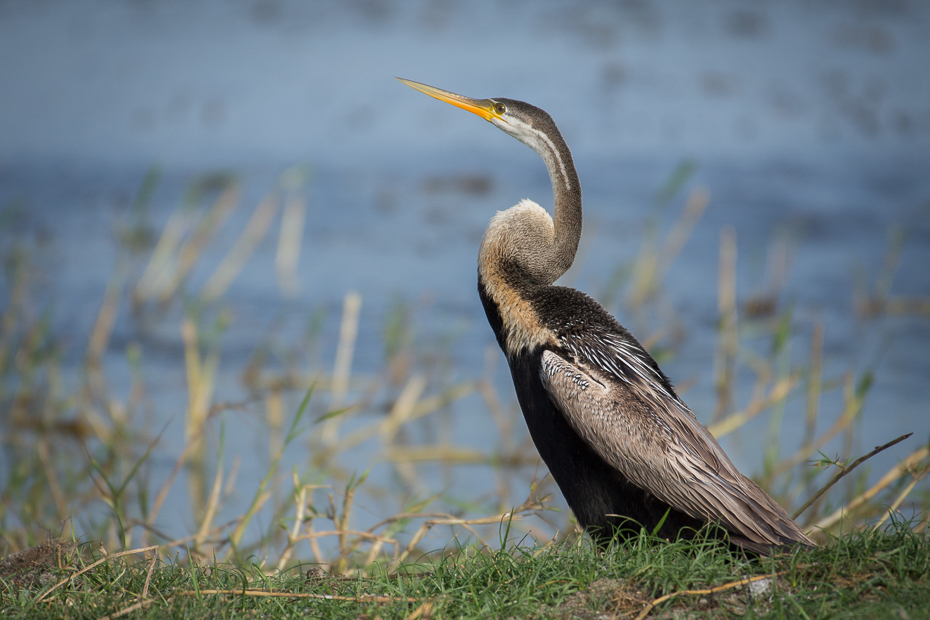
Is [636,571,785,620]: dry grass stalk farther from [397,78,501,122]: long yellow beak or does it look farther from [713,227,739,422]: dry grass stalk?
[713,227,739,422]: dry grass stalk

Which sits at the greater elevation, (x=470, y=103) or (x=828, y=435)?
(x=470, y=103)

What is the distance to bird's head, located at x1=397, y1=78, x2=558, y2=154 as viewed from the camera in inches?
136

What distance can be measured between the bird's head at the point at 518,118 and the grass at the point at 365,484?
4.83 ft

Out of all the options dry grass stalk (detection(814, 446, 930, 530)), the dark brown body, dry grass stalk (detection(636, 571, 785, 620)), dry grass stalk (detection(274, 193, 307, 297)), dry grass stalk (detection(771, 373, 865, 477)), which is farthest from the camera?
dry grass stalk (detection(274, 193, 307, 297))

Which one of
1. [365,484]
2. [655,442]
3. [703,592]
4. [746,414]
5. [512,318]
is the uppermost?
[512,318]

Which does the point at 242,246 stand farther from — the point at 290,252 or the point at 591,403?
the point at 591,403

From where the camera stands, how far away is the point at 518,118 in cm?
354

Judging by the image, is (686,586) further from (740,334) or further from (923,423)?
(923,423)

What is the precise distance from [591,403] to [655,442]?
258mm

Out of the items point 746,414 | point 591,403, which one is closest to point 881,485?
point 746,414

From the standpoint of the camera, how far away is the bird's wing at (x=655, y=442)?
8.84 feet

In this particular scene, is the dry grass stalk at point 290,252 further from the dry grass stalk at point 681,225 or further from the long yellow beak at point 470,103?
the long yellow beak at point 470,103

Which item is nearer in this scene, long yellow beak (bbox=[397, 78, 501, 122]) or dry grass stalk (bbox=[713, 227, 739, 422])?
long yellow beak (bbox=[397, 78, 501, 122])

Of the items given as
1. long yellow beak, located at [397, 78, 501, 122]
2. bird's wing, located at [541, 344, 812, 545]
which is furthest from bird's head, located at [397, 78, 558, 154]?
bird's wing, located at [541, 344, 812, 545]
